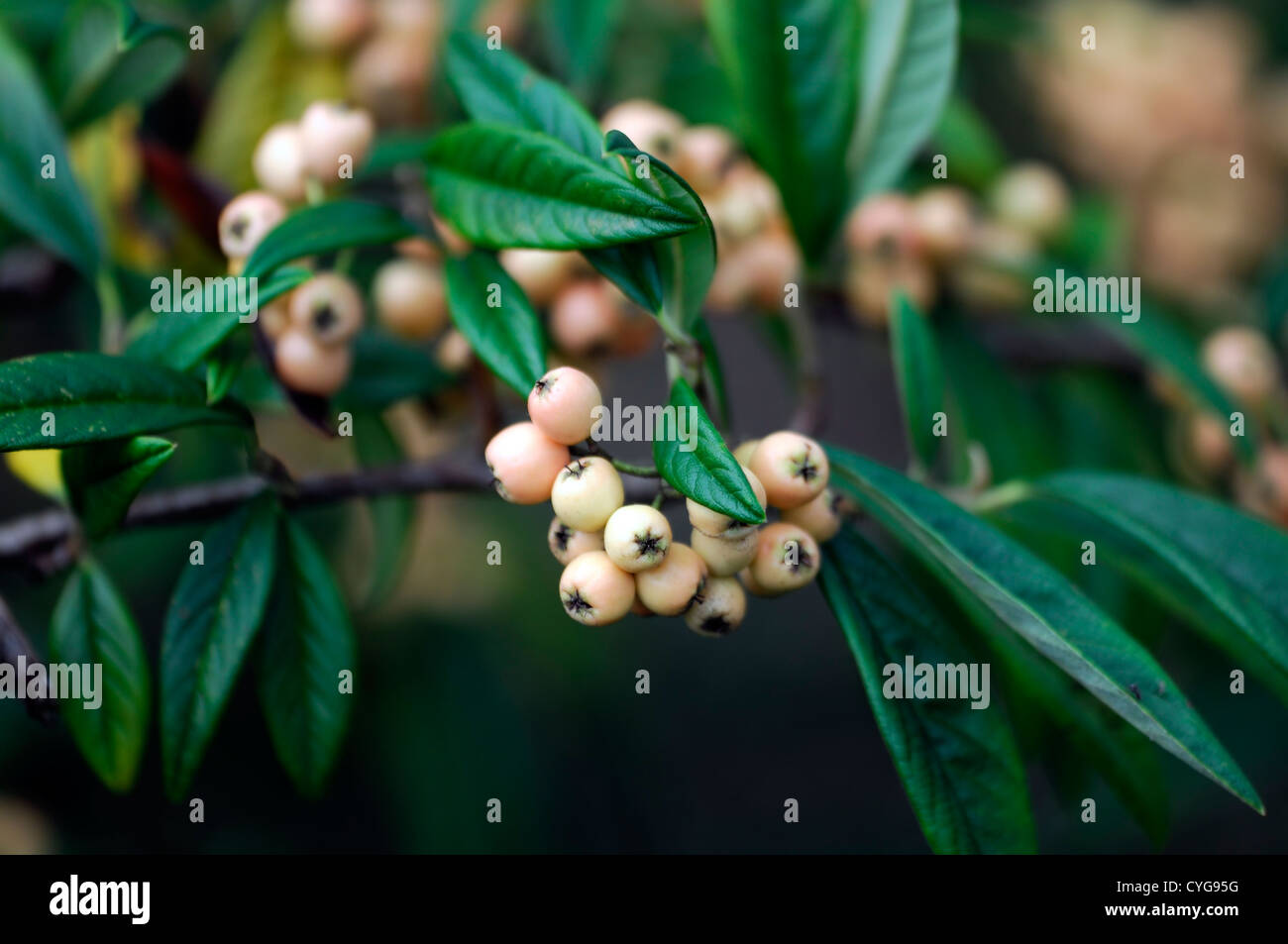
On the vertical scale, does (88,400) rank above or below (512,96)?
below

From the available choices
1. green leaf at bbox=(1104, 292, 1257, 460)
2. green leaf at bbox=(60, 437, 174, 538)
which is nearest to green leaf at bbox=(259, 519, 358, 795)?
green leaf at bbox=(60, 437, 174, 538)

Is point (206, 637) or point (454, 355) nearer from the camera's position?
point (206, 637)

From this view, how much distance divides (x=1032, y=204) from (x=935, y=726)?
0.97 m

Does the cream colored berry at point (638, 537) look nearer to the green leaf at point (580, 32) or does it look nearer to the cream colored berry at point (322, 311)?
the cream colored berry at point (322, 311)

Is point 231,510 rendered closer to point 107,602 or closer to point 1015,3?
point 107,602

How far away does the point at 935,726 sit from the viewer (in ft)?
Result: 2.68

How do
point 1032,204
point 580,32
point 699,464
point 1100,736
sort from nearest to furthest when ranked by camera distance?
point 699,464 < point 1100,736 < point 580,32 < point 1032,204

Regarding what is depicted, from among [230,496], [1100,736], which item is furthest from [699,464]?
[1100,736]

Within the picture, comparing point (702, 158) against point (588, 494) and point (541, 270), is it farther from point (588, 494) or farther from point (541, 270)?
point (588, 494)

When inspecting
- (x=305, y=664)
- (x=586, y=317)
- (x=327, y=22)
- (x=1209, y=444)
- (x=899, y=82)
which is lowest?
(x=305, y=664)

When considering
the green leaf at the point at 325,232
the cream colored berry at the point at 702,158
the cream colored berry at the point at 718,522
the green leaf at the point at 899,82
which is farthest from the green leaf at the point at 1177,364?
the green leaf at the point at 325,232

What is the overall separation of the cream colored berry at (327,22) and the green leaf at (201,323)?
671 mm

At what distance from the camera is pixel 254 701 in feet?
5.94

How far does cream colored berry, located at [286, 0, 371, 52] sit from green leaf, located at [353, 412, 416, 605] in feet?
1.80
